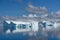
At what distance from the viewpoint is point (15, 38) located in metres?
1.95

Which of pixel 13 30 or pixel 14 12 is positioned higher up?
pixel 14 12

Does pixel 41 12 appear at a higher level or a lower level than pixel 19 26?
higher

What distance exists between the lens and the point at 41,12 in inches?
77.5

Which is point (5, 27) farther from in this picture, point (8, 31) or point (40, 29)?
point (40, 29)

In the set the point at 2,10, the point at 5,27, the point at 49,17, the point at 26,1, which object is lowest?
the point at 5,27

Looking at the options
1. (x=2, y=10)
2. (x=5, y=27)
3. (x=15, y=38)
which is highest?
(x=2, y=10)

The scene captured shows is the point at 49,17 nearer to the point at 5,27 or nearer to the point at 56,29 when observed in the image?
the point at 56,29

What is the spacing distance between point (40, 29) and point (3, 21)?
0.53m

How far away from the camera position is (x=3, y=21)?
1.93 meters

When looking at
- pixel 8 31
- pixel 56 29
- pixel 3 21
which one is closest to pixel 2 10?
pixel 3 21

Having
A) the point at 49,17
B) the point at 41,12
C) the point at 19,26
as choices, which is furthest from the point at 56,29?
the point at 19,26

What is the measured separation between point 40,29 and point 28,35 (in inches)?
7.6

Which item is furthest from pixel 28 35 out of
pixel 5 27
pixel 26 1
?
pixel 26 1

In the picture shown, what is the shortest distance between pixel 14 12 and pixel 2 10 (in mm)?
172
